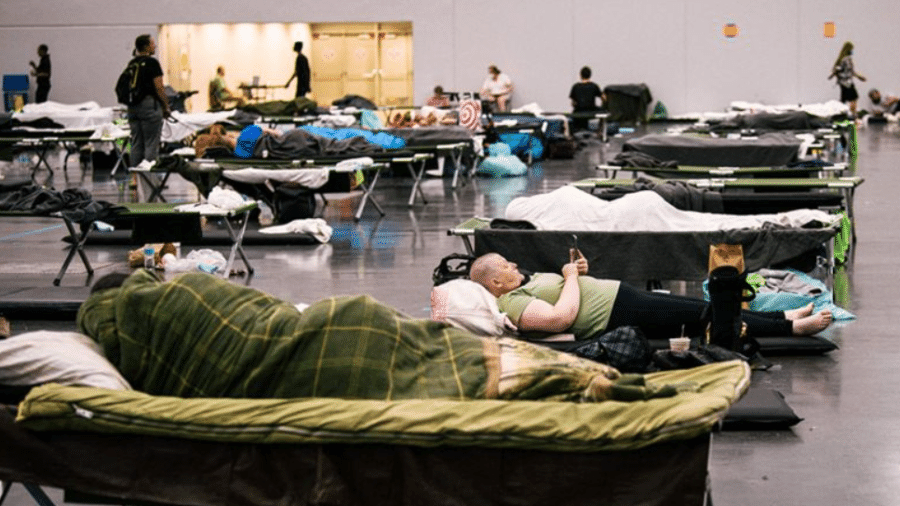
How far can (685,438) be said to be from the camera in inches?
137

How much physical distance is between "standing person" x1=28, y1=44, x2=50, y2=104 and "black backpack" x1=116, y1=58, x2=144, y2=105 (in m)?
14.4

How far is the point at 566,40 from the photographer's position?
1094 inches

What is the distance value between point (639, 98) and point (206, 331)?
2417 cm

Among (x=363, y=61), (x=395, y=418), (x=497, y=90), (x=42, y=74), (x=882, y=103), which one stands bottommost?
(x=395, y=418)

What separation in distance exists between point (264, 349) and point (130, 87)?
10301 millimetres

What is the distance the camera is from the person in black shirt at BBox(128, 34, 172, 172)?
13.4 metres

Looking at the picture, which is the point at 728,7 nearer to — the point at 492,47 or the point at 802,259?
the point at 492,47

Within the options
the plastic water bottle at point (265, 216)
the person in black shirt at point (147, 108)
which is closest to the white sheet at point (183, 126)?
the person in black shirt at point (147, 108)

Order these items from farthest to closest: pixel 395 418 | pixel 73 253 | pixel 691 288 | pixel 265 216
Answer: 1. pixel 265 216
2. pixel 73 253
3. pixel 691 288
4. pixel 395 418

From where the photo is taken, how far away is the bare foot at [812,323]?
6.38 metres

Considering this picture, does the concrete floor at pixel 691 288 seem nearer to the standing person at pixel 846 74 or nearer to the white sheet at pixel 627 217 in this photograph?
the white sheet at pixel 627 217

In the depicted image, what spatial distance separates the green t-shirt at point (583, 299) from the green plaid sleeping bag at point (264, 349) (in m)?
1.82

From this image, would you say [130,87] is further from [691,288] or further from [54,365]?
[54,365]

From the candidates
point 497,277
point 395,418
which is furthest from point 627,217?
point 395,418
